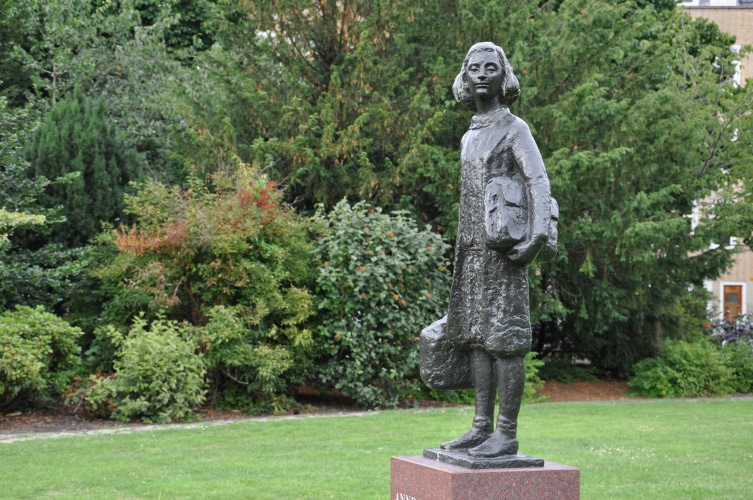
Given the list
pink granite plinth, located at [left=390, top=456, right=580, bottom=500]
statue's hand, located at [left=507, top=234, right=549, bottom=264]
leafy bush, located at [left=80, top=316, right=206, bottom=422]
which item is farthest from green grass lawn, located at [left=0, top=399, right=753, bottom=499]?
statue's hand, located at [left=507, top=234, right=549, bottom=264]

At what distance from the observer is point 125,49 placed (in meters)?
20.7

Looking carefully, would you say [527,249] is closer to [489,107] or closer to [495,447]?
[489,107]

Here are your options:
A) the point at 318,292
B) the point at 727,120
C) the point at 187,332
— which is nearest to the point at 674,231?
the point at 727,120

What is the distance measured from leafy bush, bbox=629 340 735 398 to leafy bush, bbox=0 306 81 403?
10870 millimetres

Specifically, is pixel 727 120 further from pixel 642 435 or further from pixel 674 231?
pixel 642 435

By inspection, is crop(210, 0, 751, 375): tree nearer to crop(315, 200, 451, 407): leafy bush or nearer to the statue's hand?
crop(315, 200, 451, 407): leafy bush

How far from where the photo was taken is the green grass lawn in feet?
→ 28.0

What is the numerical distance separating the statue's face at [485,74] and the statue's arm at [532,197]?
327mm

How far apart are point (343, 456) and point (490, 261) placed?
199 inches

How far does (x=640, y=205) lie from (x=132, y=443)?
9585 mm

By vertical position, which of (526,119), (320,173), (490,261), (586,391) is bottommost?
(586,391)

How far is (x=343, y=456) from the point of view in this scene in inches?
404

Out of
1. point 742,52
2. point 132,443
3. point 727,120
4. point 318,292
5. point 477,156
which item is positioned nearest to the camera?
point 477,156

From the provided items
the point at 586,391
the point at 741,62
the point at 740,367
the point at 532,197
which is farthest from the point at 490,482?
the point at 741,62
